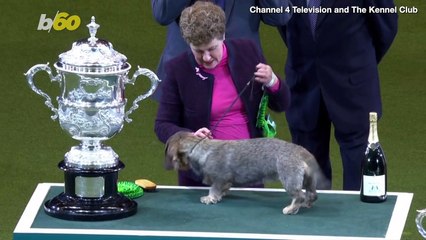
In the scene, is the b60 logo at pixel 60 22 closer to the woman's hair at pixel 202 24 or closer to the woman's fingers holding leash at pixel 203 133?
the woman's hair at pixel 202 24

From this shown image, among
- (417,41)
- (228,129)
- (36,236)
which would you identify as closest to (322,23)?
(228,129)

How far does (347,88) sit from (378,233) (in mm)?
1996

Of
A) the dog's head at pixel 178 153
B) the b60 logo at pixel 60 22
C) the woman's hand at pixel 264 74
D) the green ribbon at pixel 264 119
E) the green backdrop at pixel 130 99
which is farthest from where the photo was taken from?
the b60 logo at pixel 60 22

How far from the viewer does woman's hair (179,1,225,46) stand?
16.8 ft

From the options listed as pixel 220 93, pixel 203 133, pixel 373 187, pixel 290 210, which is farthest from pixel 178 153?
pixel 373 187

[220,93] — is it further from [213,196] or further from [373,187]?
[373,187]

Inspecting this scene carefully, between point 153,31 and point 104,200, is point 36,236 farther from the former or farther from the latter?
point 153,31

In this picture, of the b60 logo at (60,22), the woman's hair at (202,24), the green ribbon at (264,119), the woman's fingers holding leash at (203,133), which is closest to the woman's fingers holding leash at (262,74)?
the green ribbon at (264,119)

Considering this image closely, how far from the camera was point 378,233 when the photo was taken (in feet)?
15.1

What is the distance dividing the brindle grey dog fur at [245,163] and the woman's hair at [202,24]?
0.38m

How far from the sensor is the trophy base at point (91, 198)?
15.6ft

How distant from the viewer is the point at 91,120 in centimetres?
481

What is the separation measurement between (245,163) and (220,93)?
581 millimetres

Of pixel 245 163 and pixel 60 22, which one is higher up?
pixel 60 22
